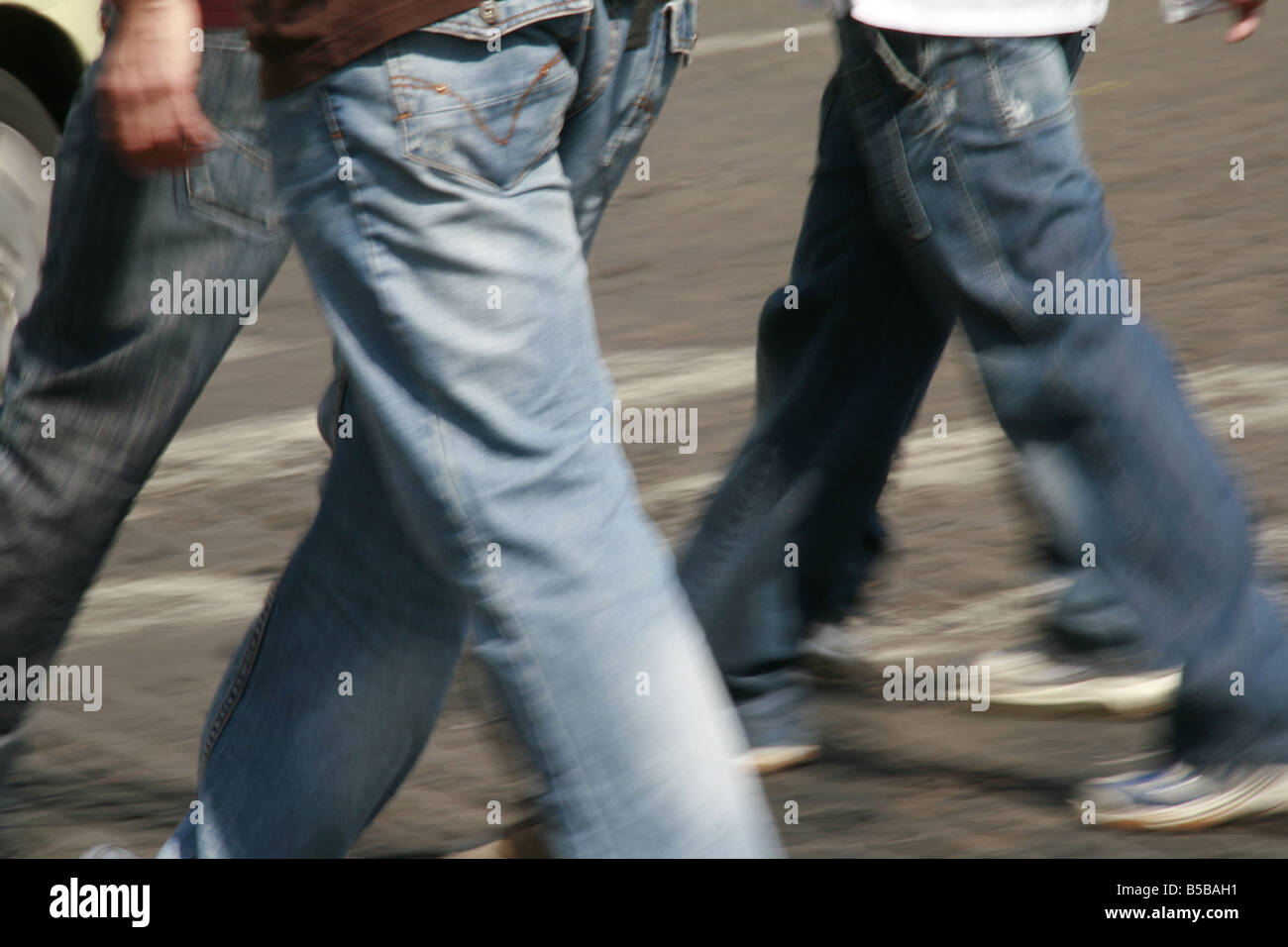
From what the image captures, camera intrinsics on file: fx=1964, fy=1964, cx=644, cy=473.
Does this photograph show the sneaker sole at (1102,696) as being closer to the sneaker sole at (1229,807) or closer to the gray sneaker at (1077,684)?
the gray sneaker at (1077,684)

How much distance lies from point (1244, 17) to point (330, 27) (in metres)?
1.70

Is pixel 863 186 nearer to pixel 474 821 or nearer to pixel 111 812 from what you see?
pixel 474 821

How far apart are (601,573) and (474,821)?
3.88 feet

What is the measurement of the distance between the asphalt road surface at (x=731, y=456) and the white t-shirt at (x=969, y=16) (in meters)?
1.05

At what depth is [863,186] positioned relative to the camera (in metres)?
3.18

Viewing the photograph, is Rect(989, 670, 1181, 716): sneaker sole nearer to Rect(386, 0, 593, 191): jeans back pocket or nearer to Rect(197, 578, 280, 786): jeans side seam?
Rect(197, 578, 280, 786): jeans side seam

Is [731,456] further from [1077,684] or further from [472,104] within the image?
[472,104]

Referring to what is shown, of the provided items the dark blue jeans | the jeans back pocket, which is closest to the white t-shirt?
the dark blue jeans

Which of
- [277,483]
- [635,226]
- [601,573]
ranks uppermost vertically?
[635,226]

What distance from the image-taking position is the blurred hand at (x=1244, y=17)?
121 inches

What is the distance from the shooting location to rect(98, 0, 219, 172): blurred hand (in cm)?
217

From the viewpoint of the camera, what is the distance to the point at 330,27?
2.04 m

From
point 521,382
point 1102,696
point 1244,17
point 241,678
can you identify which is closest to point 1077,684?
point 1102,696

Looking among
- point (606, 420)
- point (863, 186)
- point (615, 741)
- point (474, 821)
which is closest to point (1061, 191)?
point (863, 186)
